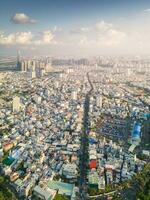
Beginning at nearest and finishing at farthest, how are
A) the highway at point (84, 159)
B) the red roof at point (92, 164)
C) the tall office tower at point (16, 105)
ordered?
1. the highway at point (84, 159)
2. the red roof at point (92, 164)
3. the tall office tower at point (16, 105)

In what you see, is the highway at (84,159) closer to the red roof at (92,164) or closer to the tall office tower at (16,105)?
the red roof at (92,164)

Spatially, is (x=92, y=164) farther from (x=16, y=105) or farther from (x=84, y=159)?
(x=16, y=105)

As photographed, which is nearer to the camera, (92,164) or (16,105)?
(92,164)

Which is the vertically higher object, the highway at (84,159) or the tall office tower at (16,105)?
the tall office tower at (16,105)

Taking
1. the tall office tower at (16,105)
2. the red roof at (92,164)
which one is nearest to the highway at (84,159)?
the red roof at (92,164)

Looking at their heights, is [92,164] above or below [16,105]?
below

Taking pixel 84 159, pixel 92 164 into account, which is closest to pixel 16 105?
pixel 84 159

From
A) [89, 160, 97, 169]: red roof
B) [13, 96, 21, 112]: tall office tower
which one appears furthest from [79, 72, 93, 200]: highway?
[13, 96, 21, 112]: tall office tower

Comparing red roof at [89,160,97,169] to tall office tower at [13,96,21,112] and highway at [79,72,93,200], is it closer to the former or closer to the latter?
highway at [79,72,93,200]

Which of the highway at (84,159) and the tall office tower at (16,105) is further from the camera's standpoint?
the tall office tower at (16,105)

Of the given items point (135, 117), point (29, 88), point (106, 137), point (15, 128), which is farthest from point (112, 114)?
point (29, 88)

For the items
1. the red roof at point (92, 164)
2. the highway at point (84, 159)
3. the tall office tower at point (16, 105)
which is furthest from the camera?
the tall office tower at point (16, 105)
